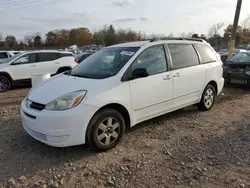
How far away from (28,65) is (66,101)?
7183mm

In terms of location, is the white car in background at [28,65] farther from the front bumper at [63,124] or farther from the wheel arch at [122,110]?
the wheel arch at [122,110]

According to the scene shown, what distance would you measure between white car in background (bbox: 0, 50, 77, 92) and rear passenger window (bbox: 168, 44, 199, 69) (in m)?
6.65

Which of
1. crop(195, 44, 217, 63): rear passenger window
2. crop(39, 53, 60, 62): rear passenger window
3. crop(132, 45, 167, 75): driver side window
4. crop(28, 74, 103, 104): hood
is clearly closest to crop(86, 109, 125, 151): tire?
crop(28, 74, 103, 104): hood

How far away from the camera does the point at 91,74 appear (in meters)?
4.29

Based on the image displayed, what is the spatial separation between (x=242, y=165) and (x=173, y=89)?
188cm

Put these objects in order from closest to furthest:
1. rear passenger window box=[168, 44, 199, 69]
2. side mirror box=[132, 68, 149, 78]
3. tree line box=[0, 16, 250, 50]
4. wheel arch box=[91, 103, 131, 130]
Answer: wheel arch box=[91, 103, 131, 130]
side mirror box=[132, 68, 149, 78]
rear passenger window box=[168, 44, 199, 69]
tree line box=[0, 16, 250, 50]

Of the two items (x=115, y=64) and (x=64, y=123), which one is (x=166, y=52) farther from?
(x=64, y=123)

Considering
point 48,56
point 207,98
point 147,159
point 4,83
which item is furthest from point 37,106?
point 48,56

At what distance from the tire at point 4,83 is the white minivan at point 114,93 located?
5.94 meters

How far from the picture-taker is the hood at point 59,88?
370 centimetres

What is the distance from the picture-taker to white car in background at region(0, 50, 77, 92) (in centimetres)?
955

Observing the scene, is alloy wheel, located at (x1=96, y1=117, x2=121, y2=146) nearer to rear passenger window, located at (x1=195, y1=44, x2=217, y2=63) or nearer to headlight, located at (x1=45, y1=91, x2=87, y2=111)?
headlight, located at (x1=45, y1=91, x2=87, y2=111)

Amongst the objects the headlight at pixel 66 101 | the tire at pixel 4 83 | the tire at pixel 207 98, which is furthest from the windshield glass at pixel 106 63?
the tire at pixel 4 83

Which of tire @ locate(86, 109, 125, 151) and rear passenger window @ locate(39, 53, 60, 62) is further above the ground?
rear passenger window @ locate(39, 53, 60, 62)
